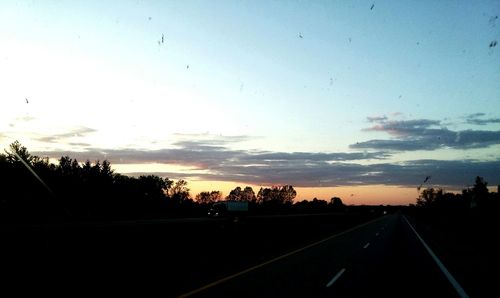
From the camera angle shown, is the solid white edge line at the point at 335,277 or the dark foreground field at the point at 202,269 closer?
the dark foreground field at the point at 202,269

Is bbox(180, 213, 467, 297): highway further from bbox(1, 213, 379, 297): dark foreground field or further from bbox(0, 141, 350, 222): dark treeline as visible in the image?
bbox(0, 141, 350, 222): dark treeline

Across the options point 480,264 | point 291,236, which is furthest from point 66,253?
point 291,236

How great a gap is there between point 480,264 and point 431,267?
8.15 ft

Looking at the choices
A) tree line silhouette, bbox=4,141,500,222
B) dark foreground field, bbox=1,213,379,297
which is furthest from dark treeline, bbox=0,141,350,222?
dark foreground field, bbox=1,213,379,297

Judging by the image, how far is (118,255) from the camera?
1241 cm

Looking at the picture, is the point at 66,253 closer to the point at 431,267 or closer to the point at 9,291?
the point at 9,291

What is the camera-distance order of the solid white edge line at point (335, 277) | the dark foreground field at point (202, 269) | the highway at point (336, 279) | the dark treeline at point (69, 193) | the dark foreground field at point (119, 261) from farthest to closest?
1. the dark treeline at point (69, 193)
2. the solid white edge line at point (335, 277)
3. the highway at point (336, 279)
4. the dark foreground field at point (202, 269)
5. the dark foreground field at point (119, 261)

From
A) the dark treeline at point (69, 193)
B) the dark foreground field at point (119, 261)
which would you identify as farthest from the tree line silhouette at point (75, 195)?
the dark foreground field at point (119, 261)

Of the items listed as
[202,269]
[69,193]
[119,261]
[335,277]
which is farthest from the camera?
[69,193]

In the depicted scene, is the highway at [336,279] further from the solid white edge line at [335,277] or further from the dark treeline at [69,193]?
the dark treeline at [69,193]

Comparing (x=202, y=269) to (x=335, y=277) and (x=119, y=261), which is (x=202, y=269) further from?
(x=335, y=277)

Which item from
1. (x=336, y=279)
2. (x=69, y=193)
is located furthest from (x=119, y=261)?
(x=69, y=193)

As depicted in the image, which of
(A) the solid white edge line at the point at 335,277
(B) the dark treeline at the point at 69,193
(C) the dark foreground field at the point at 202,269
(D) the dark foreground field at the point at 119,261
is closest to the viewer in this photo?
(D) the dark foreground field at the point at 119,261

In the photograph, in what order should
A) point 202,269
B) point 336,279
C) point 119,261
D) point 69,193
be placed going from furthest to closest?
point 69,193 < point 202,269 < point 336,279 < point 119,261
